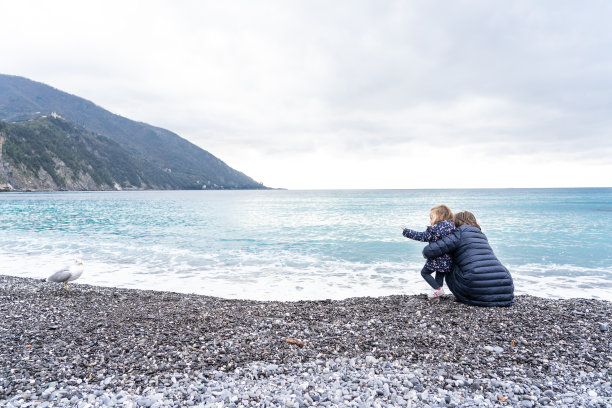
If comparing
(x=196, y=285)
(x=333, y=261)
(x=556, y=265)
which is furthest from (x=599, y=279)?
(x=196, y=285)

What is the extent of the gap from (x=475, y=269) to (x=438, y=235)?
0.94 meters

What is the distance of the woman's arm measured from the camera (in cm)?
689

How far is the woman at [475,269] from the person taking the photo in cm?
665

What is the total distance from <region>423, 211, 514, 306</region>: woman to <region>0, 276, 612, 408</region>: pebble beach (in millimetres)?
329

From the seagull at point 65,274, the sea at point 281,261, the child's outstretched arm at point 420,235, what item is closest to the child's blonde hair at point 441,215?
the child's outstretched arm at point 420,235

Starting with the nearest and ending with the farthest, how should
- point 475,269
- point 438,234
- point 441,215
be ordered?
point 475,269 < point 438,234 < point 441,215

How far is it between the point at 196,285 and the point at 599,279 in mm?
→ 14464

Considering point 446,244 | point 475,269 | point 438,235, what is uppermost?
point 438,235

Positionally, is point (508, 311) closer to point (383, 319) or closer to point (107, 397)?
point (383, 319)

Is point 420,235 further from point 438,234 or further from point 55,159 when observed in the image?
point 55,159

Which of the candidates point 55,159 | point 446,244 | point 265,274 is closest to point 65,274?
point 265,274

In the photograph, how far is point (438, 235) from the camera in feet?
23.1

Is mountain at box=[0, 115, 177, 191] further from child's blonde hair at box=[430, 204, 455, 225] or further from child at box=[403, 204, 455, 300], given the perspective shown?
child's blonde hair at box=[430, 204, 455, 225]

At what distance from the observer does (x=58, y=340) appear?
17.6ft
